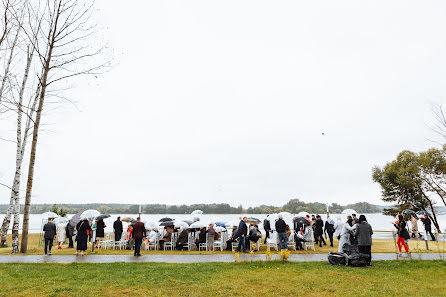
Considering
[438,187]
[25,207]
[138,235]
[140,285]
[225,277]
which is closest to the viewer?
[140,285]

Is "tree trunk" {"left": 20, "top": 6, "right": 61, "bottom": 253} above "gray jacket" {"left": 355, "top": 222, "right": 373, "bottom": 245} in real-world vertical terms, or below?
above

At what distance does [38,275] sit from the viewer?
29.8 feet

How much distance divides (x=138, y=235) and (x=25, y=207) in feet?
19.7

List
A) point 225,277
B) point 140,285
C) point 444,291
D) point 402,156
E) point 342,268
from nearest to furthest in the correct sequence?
point 444,291 < point 140,285 < point 225,277 < point 342,268 < point 402,156

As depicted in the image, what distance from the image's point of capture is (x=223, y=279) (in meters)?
8.63

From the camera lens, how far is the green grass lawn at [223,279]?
24.6ft

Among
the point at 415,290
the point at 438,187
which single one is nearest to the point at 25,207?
the point at 415,290

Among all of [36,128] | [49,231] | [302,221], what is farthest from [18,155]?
[302,221]

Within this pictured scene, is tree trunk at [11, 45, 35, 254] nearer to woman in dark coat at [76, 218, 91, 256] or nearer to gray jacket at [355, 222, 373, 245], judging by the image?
woman in dark coat at [76, 218, 91, 256]

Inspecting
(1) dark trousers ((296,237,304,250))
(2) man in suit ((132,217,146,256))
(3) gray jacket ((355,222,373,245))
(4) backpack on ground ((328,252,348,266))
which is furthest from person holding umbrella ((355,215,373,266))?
(2) man in suit ((132,217,146,256))

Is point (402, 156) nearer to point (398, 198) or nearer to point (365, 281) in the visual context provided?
point (398, 198)

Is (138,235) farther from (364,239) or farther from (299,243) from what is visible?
(364,239)

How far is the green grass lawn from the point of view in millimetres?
7496

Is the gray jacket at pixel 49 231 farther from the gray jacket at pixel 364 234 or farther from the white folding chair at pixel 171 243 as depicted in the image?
the gray jacket at pixel 364 234
